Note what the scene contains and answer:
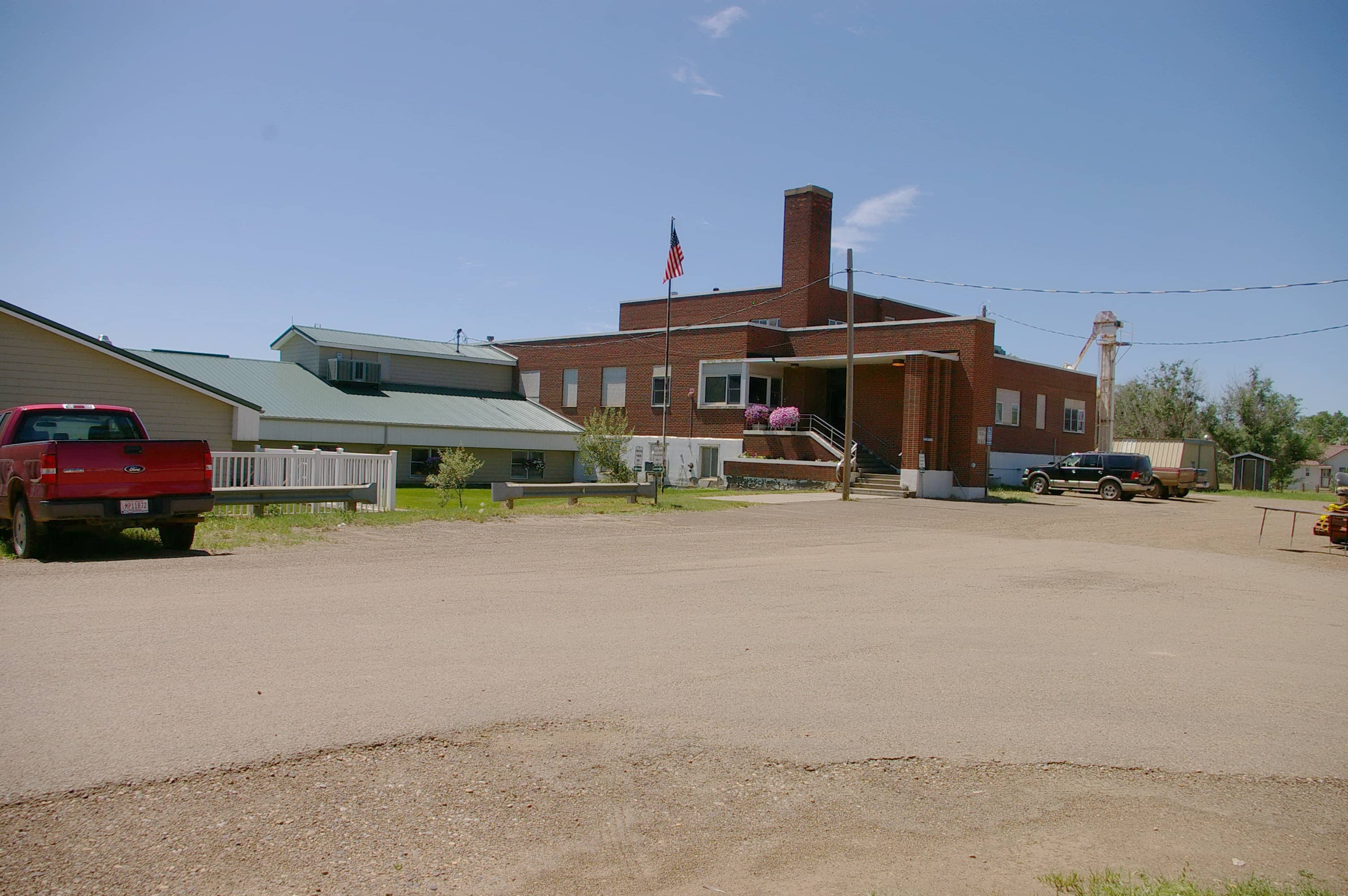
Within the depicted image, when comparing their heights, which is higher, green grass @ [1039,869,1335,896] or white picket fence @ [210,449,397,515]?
white picket fence @ [210,449,397,515]

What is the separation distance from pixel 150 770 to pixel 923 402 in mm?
30847

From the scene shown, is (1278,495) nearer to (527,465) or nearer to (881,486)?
(881,486)

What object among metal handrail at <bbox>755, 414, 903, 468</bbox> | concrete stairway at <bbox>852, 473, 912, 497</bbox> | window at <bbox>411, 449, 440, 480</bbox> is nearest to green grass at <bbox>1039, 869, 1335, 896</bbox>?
concrete stairway at <bbox>852, 473, 912, 497</bbox>

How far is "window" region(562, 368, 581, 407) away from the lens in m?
45.6

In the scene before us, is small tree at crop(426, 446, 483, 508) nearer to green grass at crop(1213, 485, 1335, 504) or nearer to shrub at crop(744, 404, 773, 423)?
shrub at crop(744, 404, 773, 423)

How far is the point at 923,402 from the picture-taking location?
3322 centimetres

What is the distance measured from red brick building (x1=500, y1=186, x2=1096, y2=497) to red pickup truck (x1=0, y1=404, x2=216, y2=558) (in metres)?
24.7

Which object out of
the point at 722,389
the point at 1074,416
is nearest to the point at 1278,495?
the point at 1074,416

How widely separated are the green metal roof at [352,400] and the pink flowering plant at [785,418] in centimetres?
1085

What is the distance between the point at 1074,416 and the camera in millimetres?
47531

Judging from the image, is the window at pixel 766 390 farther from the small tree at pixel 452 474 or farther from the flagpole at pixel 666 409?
the small tree at pixel 452 474

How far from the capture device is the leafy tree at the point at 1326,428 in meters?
73.3

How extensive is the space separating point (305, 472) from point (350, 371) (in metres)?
23.4

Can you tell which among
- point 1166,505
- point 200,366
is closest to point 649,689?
point 1166,505
